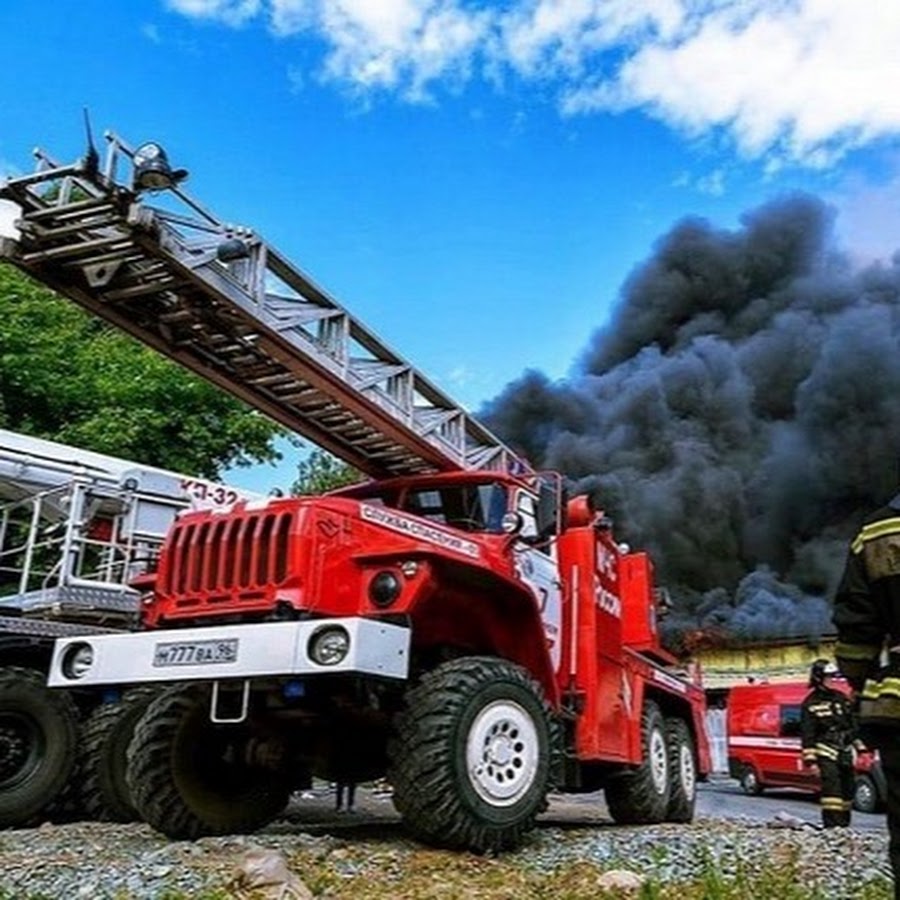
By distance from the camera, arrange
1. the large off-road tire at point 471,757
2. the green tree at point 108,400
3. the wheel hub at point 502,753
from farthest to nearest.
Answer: the green tree at point 108,400 → the wheel hub at point 502,753 → the large off-road tire at point 471,757

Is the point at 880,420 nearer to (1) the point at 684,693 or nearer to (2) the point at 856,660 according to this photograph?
(1) the point at 684,693

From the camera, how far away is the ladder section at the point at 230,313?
6566 millimetres

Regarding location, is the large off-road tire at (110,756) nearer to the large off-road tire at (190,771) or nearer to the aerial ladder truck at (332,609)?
the aerial ladder truck at (332,609)

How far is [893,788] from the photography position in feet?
11.0

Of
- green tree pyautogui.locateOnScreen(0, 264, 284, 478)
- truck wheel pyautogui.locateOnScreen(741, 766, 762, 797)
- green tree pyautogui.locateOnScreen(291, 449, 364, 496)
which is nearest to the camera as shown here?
green tree pyautogui.locateOnScreen(0, 264, 284, 478)

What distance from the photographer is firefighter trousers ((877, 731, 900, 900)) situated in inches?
130

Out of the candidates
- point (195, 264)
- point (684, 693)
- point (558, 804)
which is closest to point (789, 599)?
point (558, 804)


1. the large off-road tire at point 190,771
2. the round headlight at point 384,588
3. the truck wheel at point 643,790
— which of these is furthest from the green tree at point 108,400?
the round headlight at point 384,588

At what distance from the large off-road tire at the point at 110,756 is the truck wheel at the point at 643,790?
3586 millimetres

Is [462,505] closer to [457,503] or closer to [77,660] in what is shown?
[457,503]

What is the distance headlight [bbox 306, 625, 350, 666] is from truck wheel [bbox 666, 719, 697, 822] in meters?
4.89

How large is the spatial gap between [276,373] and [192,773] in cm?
312

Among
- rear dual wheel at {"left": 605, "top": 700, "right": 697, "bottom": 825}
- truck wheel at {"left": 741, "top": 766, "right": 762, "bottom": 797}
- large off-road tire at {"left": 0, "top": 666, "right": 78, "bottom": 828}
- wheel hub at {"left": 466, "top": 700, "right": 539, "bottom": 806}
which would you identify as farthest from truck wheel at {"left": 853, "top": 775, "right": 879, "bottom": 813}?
large off-road tire at {"left": 0, "top": 666, "right": 78, "bottom": 828}

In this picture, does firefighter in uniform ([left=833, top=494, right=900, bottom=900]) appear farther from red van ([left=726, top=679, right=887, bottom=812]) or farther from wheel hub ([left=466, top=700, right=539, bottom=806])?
red van ([left=726, top=679, right=887, bottom=812])
